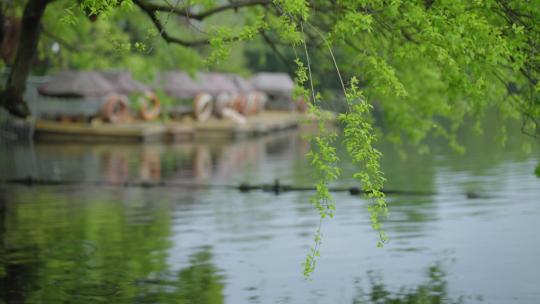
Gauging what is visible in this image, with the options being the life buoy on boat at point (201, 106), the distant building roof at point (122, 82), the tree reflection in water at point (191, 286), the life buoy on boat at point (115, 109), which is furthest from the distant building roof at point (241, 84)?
the tree reflection in water at point (191, 286)

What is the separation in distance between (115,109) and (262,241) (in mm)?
34520

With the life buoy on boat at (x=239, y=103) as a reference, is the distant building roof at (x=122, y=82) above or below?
above

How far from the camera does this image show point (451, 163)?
3044cm

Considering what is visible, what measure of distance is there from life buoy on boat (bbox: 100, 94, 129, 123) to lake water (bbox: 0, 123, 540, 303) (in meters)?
18.8

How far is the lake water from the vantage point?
464 inches

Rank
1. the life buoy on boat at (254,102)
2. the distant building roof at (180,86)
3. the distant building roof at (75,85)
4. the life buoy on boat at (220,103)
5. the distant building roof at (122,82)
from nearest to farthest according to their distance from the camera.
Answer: the distant building roof at (75,85) < the distant building roof at (122,82) < the distant building roof at (180,86) < the life buoy on boat at (220,103) < the life buoy on boat at (254,102)

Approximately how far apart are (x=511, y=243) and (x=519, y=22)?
224 inches

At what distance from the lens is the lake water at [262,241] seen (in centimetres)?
1178

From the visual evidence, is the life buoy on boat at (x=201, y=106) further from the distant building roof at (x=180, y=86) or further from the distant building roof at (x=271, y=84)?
the distant building roof at (x=271, y=84)

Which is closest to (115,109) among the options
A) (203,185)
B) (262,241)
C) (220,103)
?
(220,103)

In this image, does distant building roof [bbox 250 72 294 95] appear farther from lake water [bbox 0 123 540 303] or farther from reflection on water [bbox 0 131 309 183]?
lake water [bbox 0 123 540 303]

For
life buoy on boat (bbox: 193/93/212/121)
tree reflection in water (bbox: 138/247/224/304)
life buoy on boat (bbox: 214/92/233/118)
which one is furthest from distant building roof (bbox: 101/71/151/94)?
tree reflection in water (bbox: 138/247/224/304)

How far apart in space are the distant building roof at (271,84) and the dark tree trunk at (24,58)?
2185 inches

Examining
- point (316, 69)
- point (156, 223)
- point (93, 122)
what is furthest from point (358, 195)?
point (93, 122)
